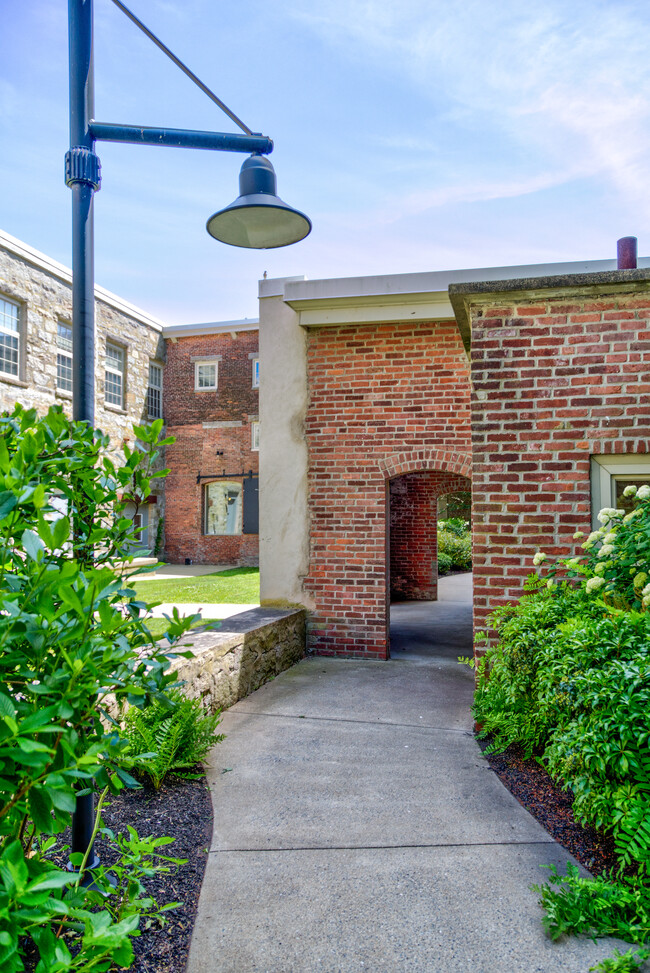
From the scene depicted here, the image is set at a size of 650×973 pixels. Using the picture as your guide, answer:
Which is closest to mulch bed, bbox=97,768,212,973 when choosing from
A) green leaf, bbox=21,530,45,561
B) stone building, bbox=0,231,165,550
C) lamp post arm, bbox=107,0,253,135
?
green leaf, bbox=21,530,45,561

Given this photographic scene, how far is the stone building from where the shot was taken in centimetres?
1464

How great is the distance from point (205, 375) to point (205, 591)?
11.1 metres

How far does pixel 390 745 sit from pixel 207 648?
56.5 inches

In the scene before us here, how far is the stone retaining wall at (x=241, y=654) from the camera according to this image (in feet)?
14.6

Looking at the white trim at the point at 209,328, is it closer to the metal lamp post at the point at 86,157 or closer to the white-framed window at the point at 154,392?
the white-framed window at the point at 154,392

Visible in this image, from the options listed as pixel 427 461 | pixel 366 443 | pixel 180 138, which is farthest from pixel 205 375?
pixel 180 138

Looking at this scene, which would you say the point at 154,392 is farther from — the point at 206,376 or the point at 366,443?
the point at 366,443

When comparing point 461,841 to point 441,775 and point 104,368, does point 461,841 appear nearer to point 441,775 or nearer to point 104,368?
point 441,775

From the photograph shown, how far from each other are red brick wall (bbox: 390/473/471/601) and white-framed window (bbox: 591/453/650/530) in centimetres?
834

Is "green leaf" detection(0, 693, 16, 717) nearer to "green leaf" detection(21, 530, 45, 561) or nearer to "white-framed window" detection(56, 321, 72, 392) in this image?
"green leaf" detection(21, 530, 45, 561)

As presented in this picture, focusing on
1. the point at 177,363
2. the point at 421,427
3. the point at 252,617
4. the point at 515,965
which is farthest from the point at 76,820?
the point at 177,363

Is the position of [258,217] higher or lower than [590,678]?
higher

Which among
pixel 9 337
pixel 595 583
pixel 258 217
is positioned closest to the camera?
pixel 595 583

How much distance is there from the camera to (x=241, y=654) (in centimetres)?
527
